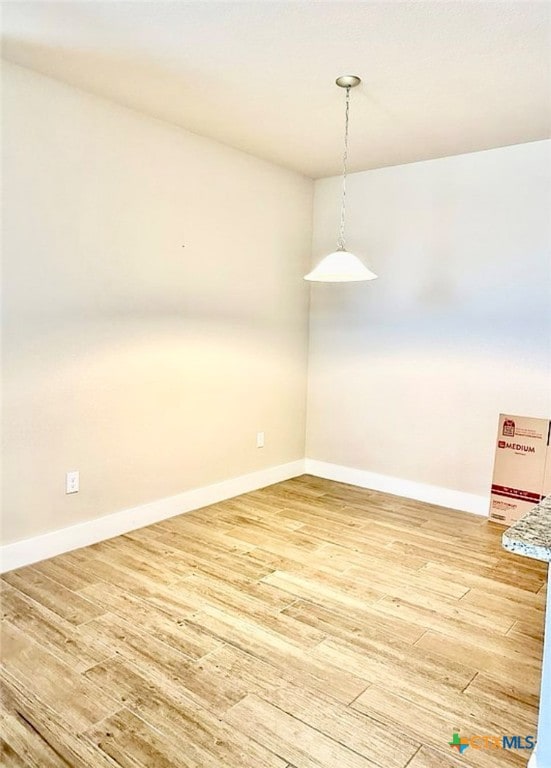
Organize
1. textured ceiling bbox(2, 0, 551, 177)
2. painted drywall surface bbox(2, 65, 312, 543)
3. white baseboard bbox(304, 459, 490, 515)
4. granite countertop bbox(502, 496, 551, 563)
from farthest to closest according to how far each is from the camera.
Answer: white baseboard bbox(304, 459, 490, 515) → painted drywall surface bbox(2, 65, 312, 543) → textured ceiling bbox(2, 0, 551, 177) → granite countertop bbox(502, 496, 551, 563)

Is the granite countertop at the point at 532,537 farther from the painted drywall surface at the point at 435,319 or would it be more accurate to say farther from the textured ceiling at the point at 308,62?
the painted drywall surface at the point at 435,319

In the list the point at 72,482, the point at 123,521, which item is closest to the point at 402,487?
the point at 123,521

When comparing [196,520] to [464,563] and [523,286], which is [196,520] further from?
[523,286]

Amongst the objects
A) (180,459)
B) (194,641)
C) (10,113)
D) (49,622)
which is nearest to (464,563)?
(194,641)

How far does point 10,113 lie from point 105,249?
798 mm

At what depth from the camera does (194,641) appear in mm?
2273

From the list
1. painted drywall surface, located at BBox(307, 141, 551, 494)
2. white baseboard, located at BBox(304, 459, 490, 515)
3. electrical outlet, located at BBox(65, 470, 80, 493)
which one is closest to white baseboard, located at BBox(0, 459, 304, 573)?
electrical outlet, located at BBox(65, 470, 80, 493)

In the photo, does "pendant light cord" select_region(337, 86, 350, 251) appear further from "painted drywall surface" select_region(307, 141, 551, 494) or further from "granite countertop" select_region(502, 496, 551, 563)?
"granite countertop" select_region(502, 496, 551, 563)

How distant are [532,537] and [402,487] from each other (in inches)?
121

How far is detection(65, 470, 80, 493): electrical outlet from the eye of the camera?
3.08 m

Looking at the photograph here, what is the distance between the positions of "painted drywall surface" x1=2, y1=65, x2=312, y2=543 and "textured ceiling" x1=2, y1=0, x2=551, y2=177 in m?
0.29

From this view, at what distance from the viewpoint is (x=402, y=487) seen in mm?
4316

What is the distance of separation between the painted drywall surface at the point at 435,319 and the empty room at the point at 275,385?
0.8 inches

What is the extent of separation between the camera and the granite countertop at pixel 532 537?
4.09ft
